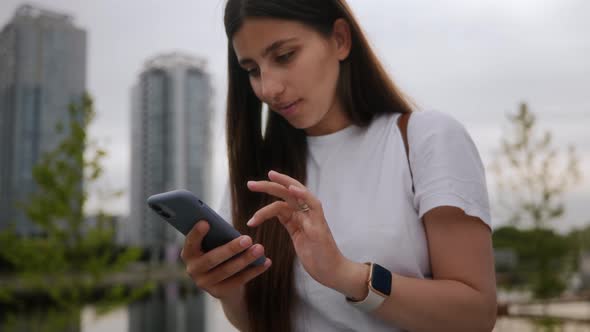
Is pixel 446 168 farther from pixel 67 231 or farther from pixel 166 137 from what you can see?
pixel 166 137

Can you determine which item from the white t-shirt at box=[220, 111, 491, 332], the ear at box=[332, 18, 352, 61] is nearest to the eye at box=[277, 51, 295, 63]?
the ear at box=[332, 18, 352, 61]

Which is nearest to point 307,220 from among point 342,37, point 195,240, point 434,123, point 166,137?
point 195,240

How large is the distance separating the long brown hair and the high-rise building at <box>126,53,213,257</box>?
41345 mm

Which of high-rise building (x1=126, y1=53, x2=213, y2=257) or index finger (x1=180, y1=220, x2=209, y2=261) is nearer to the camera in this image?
index finger (x1=180, y1=220, x2=209, y2=261)

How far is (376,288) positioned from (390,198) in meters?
0.23

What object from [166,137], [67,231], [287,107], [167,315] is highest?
[287,107]

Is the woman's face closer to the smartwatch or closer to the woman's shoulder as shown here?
the woman's shoulder

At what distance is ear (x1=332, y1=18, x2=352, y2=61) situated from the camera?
51.6 inches

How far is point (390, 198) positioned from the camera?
45.4 inches

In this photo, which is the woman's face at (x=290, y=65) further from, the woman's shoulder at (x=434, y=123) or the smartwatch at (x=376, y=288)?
the smartwatch at (x=376, y=288)

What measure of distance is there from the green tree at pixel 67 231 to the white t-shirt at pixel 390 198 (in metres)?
5.77

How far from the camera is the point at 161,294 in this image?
84.6 ft

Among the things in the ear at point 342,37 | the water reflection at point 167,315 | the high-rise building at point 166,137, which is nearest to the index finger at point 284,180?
the ear at point 342,37

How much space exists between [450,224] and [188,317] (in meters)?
16.0
